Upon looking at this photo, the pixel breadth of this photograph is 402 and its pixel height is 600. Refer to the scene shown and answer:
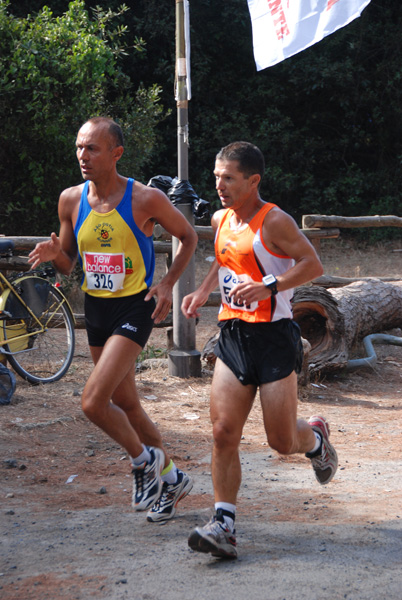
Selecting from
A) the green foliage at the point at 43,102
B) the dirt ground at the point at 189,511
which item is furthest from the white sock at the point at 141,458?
the green foliage at the point at 43,102

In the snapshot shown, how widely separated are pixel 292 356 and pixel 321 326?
5.05 m

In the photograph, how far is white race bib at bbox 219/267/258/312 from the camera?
3.83 meters

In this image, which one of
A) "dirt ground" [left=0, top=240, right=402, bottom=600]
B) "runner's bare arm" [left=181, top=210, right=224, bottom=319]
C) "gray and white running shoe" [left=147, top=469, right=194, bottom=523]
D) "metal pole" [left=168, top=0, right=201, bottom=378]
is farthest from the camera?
"metal pole" [left=168, top=0, right=201, bottom=378]

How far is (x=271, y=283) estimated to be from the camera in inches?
143

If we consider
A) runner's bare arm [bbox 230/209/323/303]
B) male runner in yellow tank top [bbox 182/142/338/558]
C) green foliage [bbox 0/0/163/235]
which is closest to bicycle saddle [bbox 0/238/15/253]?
green foliage [bbox 0/0/163/235]

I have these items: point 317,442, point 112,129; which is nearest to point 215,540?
point 317,442

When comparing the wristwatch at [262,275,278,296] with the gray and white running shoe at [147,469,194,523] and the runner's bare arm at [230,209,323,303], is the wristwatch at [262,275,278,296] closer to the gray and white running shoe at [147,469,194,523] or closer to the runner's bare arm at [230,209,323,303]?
the runner's bare arm at [230,209,323,303]

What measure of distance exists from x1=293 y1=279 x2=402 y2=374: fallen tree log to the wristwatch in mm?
4361

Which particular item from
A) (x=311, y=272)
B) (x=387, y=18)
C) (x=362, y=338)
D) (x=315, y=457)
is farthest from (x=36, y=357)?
(x=387, y=18)

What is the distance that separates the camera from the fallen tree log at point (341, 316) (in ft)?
27.0

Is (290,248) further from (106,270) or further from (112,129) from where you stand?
(112,129)

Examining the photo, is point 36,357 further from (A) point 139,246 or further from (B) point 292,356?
(B) point 292,356

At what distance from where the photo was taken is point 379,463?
17.9ft

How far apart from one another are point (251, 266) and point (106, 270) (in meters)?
0.81
